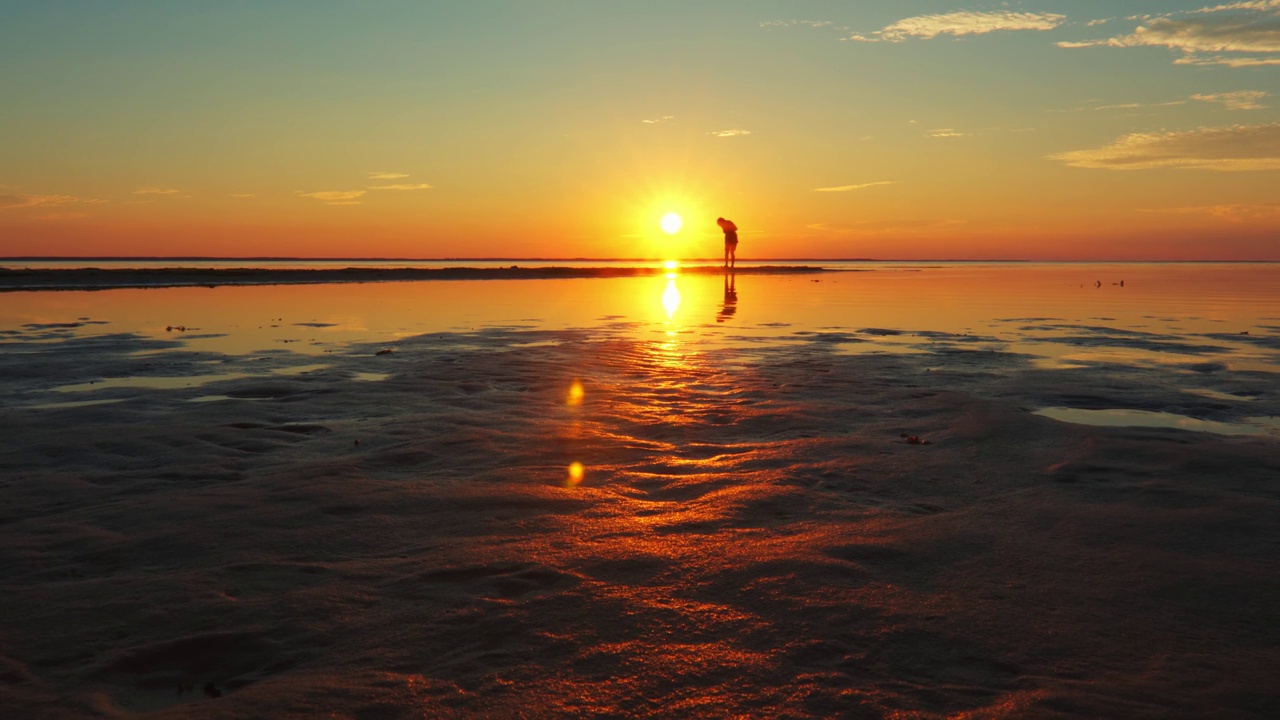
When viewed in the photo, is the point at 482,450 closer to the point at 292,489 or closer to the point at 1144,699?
the point at 292,489

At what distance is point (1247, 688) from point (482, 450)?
18.6 feet

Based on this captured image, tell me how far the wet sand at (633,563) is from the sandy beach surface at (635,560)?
0.07 ft

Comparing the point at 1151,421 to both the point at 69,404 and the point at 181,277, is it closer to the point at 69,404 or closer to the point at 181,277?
the point at 69,404

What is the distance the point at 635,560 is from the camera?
4.70 m

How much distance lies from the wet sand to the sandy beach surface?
0.02m

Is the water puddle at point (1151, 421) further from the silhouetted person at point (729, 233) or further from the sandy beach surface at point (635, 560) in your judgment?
the silhouetted person at point (729, 233)

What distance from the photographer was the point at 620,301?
32.1m

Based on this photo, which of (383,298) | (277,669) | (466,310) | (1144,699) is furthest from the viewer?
(383,298)

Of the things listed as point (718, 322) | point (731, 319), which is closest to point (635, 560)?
point (718, 322)

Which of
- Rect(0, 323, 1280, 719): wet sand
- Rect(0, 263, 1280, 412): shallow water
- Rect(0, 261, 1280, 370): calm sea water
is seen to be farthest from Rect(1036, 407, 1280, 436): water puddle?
Rect(0, 261, 1280, 370): calm sea water

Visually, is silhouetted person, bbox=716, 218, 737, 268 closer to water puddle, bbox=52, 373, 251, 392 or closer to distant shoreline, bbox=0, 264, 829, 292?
distant shoreline, bbox=0, 264, 829, 292

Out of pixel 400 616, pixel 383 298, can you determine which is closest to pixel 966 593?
pixel 400 616

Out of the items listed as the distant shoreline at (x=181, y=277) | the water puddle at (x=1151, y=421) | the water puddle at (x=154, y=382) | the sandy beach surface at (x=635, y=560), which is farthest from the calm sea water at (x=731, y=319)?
the sandy beach surface at (x=635, y=560)

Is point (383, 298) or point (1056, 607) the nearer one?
point (1056, 607)
